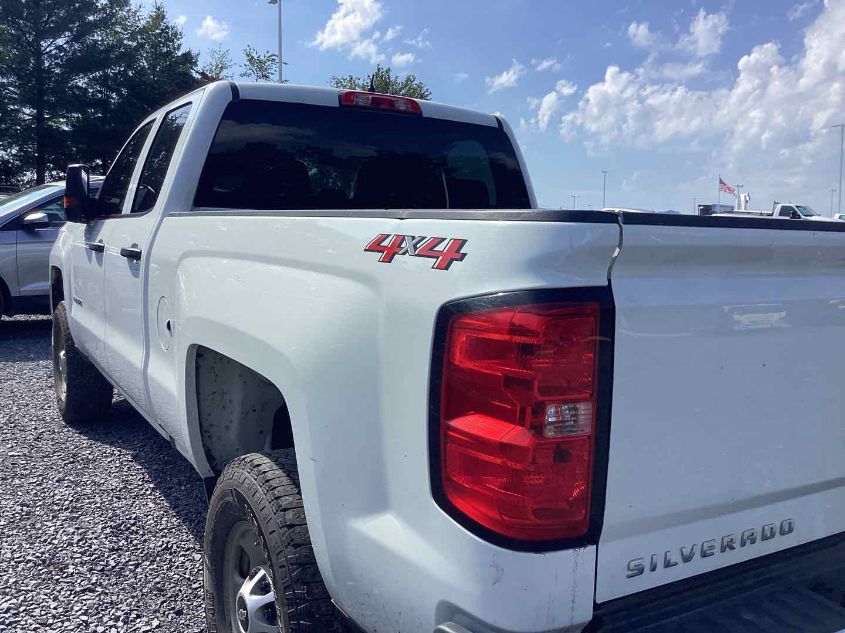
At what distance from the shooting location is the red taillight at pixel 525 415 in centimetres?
141

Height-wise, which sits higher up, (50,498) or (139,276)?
(139,276)

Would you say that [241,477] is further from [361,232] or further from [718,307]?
[718,307]

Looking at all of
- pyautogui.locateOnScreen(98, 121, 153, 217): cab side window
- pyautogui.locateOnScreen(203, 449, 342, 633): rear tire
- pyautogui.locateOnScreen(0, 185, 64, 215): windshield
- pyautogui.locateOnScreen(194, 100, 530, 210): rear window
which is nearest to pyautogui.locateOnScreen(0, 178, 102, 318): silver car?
pyautogui.locateOnScreen(0, 185, 64, 215): windshield

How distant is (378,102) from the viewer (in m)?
3.64

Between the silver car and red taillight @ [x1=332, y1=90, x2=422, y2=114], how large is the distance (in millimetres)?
5875

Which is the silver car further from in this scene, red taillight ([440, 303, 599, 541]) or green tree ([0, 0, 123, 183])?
green tree ([0, 0, 123, 183])

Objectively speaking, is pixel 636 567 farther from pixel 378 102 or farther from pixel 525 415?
pixel 378 102

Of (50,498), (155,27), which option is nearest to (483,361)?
(50,498)

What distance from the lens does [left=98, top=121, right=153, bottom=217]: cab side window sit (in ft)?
13.7

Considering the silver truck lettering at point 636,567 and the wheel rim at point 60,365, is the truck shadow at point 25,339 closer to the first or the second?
the wheel rim at point 60,365

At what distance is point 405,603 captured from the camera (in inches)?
63.2

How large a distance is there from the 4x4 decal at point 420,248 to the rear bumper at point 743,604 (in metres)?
0.77

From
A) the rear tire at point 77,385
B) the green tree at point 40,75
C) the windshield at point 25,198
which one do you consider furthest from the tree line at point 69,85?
the rear tire at point 77,385

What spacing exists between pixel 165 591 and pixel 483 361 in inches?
89.4
